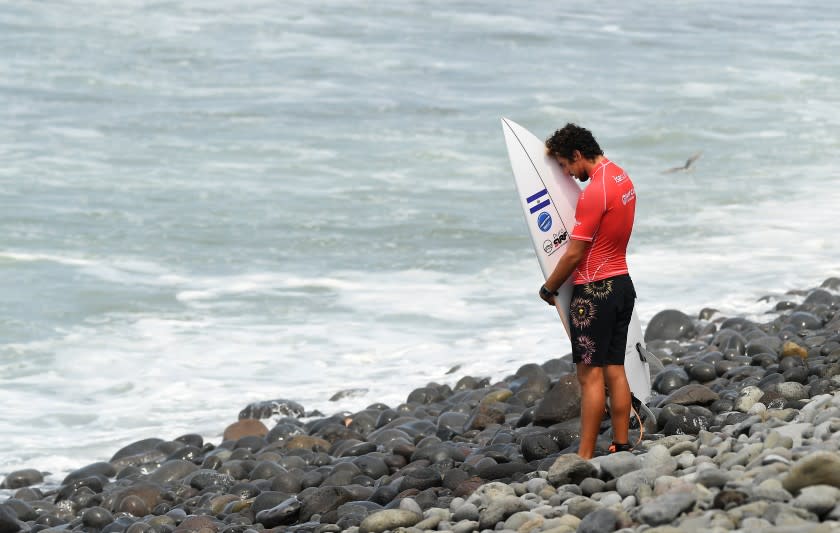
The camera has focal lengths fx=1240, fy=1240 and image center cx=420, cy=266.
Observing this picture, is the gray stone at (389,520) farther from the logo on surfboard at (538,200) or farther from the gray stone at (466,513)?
the logo on surfboard at (538,200)

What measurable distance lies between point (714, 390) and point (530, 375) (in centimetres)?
204

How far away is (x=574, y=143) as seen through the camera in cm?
623

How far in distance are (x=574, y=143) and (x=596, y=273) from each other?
0.66m

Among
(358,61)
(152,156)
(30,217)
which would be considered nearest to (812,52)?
(358,61)

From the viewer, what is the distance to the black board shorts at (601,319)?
6.21 m

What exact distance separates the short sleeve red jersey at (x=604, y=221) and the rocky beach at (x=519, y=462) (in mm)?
933

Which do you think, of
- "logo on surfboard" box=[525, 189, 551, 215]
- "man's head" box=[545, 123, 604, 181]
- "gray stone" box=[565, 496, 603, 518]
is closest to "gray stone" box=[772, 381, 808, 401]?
"logo on surfboard" box=[525, 189, 551, 215]

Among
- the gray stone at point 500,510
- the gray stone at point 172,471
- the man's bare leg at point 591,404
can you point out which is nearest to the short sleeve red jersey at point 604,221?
the man's bare leg at point 591,404

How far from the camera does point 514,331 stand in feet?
42.3

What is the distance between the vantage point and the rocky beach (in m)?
5.11

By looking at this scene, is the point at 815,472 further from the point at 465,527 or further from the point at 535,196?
the point at 535,196

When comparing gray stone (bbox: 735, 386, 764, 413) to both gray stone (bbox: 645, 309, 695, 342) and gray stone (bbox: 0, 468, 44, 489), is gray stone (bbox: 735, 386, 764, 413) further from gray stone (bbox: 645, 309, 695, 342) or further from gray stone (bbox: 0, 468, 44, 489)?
gray stone (bbox: 0, 468, 44, 489)

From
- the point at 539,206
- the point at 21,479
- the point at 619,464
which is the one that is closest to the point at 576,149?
the point at 539,206

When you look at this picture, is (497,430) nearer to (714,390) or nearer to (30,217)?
(714,390)
